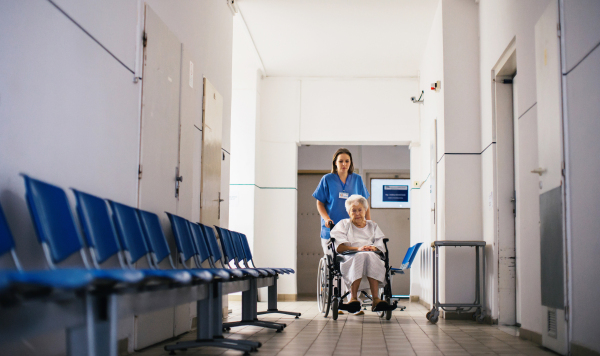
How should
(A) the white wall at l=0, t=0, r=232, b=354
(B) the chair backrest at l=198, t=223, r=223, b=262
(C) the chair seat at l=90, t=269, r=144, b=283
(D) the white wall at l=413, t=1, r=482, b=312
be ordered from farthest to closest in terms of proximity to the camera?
(D) the white wall at l=413, t=1, r=482, b=312 → (B) the chair backrest at l=198, t=223, r=223, b=262 → (A) the white wall at l=0, t=0, r=232, b=354 → (C) the chair seat at l=90, t=269, r=144, b=283

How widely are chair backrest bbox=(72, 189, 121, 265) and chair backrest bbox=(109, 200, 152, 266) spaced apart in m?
0.08

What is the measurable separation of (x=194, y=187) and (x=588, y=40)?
3087mm

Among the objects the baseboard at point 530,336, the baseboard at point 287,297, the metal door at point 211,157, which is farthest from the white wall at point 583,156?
the baseboard at point 287,297

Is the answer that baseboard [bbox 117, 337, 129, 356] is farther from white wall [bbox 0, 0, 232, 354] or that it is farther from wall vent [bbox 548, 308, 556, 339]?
wall vent [bbox 548, 308, 556, 339]

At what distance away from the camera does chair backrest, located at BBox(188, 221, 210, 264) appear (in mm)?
3874

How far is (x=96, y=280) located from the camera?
146 cm

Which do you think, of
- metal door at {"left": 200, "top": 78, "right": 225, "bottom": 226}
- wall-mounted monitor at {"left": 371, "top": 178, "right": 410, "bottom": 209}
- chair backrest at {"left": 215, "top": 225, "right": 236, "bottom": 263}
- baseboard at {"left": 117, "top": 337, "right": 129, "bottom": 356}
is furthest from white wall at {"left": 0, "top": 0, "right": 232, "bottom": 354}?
wall-mounted monitor at {"left": 371, "top": 178, "right": 410, "bottom": 209}

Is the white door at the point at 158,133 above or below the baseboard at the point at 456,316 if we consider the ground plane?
above

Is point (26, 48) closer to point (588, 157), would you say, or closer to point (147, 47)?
point (147, 47)

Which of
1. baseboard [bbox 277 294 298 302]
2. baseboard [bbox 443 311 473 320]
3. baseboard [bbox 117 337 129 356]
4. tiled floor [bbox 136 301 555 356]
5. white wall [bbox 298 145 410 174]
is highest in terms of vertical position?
white wall [bbox 298 145 410 174]

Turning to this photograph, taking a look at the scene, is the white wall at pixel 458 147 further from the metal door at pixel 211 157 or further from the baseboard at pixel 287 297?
the baseboard at pixel 287 297

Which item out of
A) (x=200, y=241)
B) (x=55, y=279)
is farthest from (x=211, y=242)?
(x=55, y=279)

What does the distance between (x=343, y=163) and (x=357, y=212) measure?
2.66 ft

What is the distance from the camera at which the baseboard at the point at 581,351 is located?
2.73m
